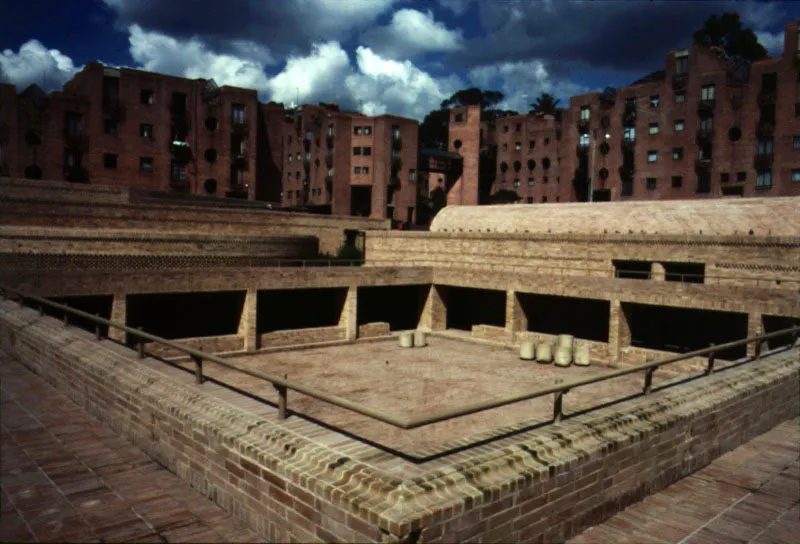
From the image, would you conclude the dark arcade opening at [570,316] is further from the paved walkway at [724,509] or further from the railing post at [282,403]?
the railing post at [282,403]

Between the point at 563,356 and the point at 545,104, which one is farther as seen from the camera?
the point at 545,104

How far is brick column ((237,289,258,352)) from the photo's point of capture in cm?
2402

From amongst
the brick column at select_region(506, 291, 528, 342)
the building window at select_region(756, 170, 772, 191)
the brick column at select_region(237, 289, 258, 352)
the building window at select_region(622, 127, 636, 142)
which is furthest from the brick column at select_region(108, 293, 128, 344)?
the building window at select_region(622, 127, 636, 142)

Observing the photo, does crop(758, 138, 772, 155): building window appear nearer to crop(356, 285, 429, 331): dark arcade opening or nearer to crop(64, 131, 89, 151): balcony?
crop(356, 285, 429, 331): dark arcade opening

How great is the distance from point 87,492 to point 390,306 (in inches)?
1119

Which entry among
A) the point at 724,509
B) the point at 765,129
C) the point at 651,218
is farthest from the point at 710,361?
the point at 765,129

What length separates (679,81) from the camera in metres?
46.6

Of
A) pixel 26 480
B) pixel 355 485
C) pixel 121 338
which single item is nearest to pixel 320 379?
pixel 121 338

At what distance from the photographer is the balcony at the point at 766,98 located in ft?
136

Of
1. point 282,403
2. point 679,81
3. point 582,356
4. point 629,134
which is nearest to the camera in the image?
point 282,403

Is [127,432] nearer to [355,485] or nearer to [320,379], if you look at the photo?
[355,485]

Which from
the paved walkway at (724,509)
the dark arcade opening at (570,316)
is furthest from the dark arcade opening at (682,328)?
the paved walkway at (724,509)

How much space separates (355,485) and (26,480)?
3.52 meters

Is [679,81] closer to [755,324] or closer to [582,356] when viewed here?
[755,324]
